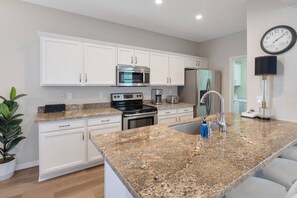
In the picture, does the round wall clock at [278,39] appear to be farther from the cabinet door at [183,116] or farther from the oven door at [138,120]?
the oven door at [138,120]

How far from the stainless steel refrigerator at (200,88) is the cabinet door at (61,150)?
2.66 m

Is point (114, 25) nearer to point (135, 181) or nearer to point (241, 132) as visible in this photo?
point (241, 132)

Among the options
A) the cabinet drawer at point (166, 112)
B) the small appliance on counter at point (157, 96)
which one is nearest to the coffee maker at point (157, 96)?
the small appliance on counter at point (157, 96)

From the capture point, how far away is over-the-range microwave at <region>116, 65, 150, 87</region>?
318 cm

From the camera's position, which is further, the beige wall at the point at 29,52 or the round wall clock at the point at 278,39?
the beige wall at the point at 29,52

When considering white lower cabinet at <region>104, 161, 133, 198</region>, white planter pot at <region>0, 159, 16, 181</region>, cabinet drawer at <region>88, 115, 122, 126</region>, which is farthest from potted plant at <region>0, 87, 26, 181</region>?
white lower cabinet at <region>104, 161, 133, 198</region>

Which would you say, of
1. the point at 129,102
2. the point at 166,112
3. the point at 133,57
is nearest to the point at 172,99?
the point at 166,112

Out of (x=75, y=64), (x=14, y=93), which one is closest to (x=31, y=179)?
(x=14, y=93)

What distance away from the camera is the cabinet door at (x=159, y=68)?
3.65 meters

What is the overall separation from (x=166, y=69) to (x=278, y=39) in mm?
2138

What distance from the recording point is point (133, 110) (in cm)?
307

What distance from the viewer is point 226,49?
430cm

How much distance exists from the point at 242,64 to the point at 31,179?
6.43 meters

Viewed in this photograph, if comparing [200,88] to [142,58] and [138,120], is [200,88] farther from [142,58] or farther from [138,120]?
[138,120]
